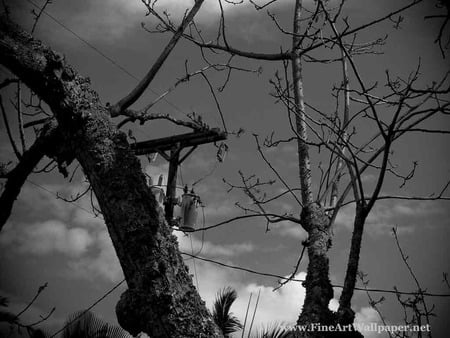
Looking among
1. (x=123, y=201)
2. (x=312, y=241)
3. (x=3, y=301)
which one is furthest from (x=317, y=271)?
(x=3, y=301)

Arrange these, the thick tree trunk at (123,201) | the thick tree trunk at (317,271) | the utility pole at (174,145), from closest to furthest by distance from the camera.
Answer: the thick tree trunk at (123,201) < the thick tree trunk at (317,271) < the utility pole at (174,145)

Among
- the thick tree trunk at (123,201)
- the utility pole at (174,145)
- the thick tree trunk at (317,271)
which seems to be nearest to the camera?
the thick tree trunk at (123,201)

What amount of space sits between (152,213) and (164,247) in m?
0.11

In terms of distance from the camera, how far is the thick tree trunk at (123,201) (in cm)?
113

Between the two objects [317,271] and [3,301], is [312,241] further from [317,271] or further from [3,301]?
[3,301]

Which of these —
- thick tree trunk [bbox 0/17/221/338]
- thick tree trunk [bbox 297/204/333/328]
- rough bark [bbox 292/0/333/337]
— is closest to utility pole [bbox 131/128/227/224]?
rough bark [bbox 292/0/333/337]

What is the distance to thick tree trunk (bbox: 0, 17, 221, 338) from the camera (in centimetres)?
113

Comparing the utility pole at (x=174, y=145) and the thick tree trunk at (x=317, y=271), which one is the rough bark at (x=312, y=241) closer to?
the thick tree trunk at (x=317, y=271)

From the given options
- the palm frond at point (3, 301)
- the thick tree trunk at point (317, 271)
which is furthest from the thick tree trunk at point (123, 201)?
the palm frond at point (3, 301)

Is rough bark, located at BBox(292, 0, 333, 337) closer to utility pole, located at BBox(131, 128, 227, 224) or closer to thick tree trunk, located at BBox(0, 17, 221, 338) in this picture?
thick tree trunk, located at BBox(0, 17, 221, 338)

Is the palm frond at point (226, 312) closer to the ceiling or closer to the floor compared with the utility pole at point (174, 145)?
closer to the floor

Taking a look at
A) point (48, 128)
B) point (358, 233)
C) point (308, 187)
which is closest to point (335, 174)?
point (308, 187)

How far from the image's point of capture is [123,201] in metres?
1.20

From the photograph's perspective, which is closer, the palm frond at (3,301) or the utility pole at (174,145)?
the palm frond at (3,301)
